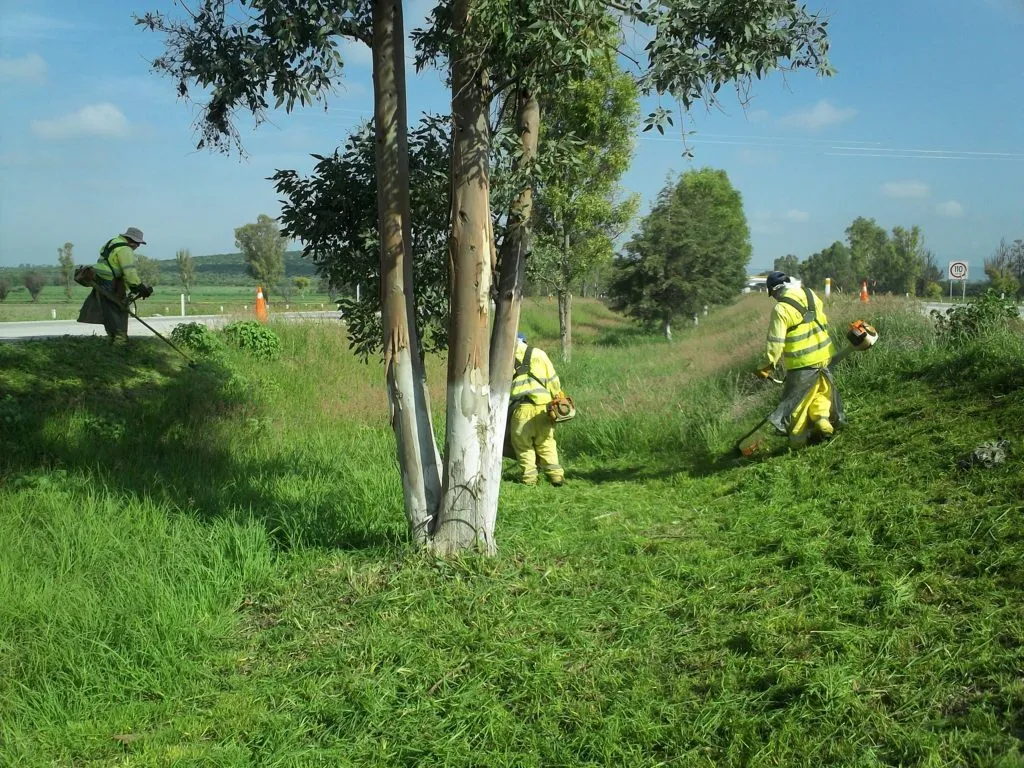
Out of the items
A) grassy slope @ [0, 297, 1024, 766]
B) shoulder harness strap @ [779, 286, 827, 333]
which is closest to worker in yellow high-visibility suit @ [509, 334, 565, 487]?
grassy slope @ [0, 297, 1024, 766]

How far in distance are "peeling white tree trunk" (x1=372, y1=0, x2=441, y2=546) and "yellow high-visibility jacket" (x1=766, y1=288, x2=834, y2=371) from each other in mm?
4053

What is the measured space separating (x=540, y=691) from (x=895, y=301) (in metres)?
11.7

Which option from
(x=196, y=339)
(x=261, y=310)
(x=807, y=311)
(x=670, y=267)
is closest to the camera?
(x=807, y=311)

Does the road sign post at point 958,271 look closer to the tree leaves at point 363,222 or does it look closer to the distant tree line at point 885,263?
the distant tree line at point 885,263

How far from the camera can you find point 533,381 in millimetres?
9523

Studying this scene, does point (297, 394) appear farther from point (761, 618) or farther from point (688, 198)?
point (688, 198)

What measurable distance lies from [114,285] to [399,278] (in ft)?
23.9

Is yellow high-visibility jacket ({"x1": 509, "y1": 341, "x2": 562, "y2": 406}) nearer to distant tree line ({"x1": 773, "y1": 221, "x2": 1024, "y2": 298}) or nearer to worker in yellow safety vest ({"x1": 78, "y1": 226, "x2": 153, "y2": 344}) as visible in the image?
worker in yellow safety vest ({"x1": 78, "y1": 226, "x2": 153, "y2": 344})

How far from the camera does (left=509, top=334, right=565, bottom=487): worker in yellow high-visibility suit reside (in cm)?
937

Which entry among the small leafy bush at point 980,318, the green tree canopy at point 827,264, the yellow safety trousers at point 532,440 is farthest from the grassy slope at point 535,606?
the green tree canopy at point 827,264

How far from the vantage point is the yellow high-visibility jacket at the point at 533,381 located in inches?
372

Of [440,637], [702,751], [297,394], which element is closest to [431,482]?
[440,637]

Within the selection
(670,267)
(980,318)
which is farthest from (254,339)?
(670,267)

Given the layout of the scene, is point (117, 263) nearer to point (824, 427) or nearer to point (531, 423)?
point (531, 423)
